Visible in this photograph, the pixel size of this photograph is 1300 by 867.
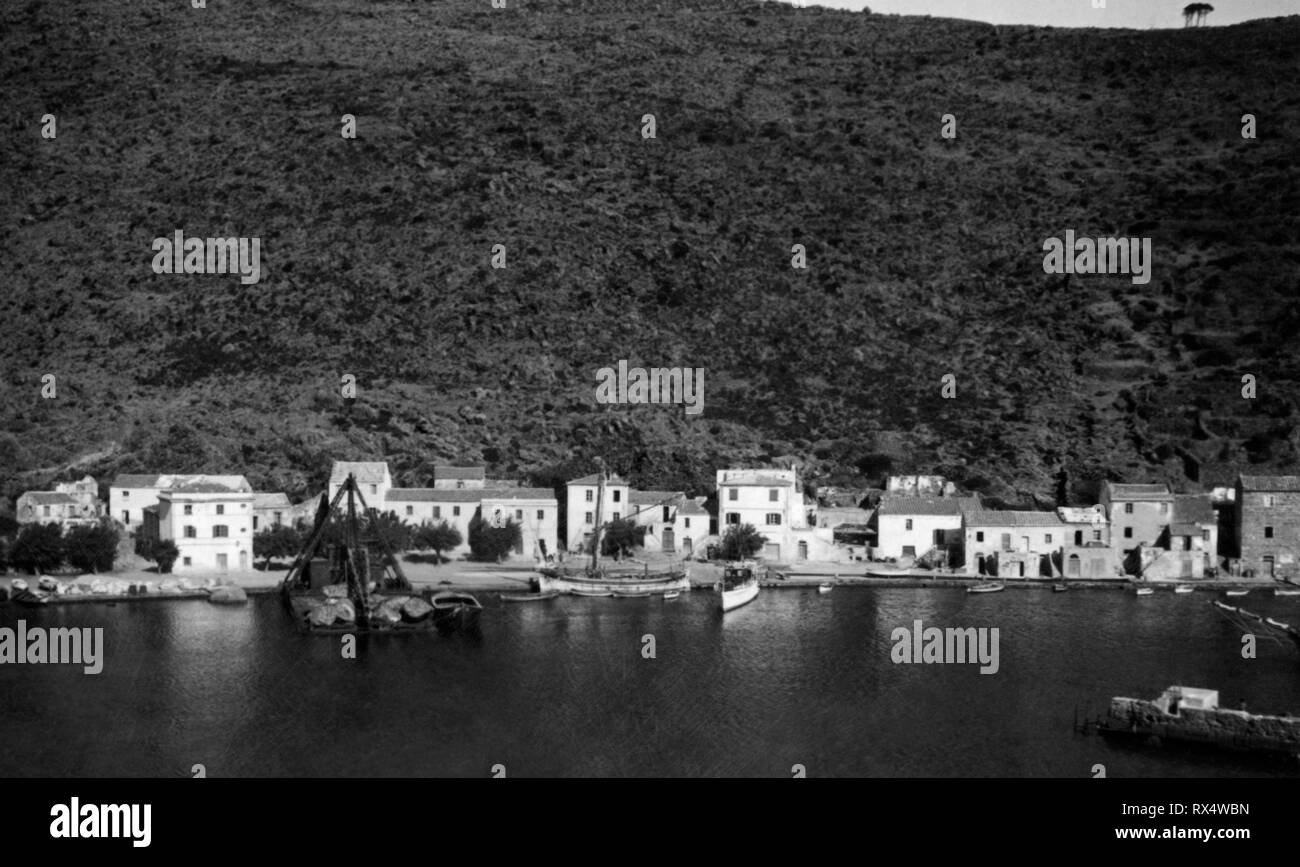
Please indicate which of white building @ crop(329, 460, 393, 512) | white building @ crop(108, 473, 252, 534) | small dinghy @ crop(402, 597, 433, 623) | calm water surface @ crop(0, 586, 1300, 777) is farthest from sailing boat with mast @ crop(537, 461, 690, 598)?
white building @ crop(108, 473, 252, 534)

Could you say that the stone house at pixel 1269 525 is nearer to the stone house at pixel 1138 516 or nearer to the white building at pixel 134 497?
the stone house at pixel 1138 516

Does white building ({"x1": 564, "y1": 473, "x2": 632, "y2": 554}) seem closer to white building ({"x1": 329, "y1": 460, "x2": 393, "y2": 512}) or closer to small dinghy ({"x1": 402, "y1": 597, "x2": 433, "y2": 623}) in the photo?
white building ({"x1": 329, "y1": 460, "x2": 393, "y2": 512})

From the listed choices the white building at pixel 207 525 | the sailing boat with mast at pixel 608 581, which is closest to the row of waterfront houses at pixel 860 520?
the white building at pixel 207 525

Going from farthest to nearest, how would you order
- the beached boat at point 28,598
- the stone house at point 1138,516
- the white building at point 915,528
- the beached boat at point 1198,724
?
the white building at point 915,528 → the stone house at point 1138,516 → the beached boat at point 28,598 → the beached boat at point 1198,724

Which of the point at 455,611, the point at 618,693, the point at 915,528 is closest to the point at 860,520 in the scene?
the point at 915,528

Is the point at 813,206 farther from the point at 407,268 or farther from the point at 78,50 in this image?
the point at 78,50

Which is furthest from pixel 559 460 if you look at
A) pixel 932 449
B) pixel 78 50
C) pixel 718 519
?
pixel 78 50

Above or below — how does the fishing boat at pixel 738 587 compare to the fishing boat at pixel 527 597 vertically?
above
